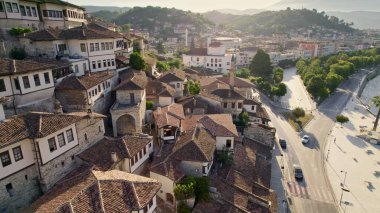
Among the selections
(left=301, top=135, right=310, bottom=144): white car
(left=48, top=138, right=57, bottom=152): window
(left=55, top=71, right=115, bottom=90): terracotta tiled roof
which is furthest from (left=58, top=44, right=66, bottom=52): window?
(left=301, top=135, right=310, bottom=144): white car

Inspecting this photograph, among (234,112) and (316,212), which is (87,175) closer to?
(316,212)

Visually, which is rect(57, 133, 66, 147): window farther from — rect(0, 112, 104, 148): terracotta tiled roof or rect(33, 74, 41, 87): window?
rect(33, 74, 41, 87): window

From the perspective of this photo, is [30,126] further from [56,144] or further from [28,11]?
[28,11]

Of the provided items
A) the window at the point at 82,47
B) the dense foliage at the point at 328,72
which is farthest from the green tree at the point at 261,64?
the window at the point at 82,47

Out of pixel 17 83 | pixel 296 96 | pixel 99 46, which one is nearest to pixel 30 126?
pixel 17 83

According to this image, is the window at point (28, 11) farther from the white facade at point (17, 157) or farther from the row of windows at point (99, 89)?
the white facade at point (17, 157)

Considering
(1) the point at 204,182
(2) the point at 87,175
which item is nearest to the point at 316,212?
(1) the point at 204,182
